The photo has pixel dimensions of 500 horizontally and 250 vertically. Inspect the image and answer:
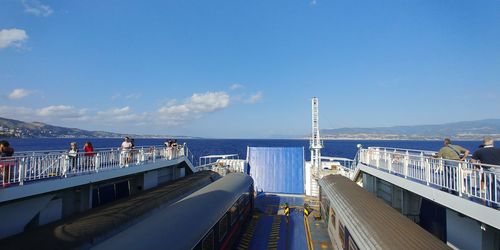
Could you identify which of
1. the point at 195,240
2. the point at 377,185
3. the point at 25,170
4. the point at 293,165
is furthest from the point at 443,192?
the point at 293,165

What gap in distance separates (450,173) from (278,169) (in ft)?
67.6

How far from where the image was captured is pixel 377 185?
16.1m

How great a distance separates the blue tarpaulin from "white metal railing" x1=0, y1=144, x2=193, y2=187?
13.9 m

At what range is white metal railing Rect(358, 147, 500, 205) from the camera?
626cm

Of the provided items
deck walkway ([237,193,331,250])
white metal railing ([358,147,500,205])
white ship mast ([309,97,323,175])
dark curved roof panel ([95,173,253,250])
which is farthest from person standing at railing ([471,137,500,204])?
white ship mast ([309,97,323,175])

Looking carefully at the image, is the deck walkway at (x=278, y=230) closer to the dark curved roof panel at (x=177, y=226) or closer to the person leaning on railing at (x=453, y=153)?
the dark curved roof panel at (x=177, y=226)

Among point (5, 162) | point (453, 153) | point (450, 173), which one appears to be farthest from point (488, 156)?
point (5, 162)

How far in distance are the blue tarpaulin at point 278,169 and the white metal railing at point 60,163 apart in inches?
547

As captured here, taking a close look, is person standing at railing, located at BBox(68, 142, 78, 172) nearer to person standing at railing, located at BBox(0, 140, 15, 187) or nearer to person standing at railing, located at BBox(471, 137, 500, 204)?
person standing at railing, located at BBox(0, 140, 15, 187)

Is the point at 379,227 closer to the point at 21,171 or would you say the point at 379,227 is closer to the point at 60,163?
the point at 21,171

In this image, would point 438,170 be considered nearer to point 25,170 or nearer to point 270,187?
point 25,170

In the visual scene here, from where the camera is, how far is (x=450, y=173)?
24.4 ft

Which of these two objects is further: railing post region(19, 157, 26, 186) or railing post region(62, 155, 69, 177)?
railing post region(62, 155, 69, 177)

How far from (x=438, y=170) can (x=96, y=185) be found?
40.4 ft
